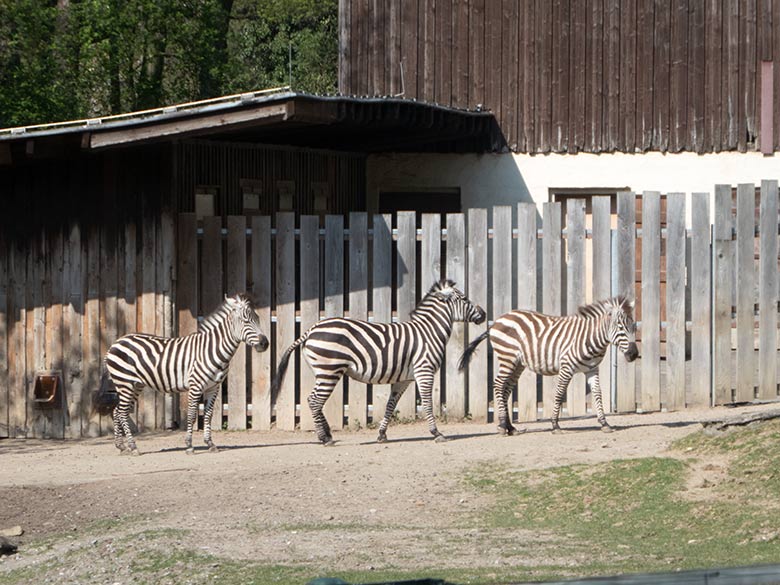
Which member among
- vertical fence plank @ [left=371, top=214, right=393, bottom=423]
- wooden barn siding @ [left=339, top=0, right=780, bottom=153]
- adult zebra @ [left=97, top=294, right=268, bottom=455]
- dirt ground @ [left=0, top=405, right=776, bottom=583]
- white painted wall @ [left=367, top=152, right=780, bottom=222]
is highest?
wooden barn siding @ [left=339, top=0, right=780, bottom=153]

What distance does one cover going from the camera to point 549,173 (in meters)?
17.6

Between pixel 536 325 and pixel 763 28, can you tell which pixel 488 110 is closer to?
pixel 763 28

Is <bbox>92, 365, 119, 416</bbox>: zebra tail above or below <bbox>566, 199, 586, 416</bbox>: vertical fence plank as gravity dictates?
below

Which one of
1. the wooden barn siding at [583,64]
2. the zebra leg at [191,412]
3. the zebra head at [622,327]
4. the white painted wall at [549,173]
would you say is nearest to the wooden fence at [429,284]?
the zebra head at [622,327]

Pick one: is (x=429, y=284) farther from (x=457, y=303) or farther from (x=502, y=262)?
(x=457, y=303)

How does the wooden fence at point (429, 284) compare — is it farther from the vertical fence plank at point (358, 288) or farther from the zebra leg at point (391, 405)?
the zebra leg at point (391, 405)

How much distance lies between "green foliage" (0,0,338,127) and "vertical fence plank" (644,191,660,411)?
8.43 m

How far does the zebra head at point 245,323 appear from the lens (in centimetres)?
1267

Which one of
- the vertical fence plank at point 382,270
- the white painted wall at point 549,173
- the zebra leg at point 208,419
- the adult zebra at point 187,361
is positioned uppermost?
the white painted wall at point 549,173

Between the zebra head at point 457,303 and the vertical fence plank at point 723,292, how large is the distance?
2583 millimetres

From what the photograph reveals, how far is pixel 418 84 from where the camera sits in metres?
18.3

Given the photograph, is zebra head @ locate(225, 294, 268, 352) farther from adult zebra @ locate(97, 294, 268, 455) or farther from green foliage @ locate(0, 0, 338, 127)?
green foliage @ locate(0, 0, 338, 127)

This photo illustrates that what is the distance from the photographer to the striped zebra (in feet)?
41.9

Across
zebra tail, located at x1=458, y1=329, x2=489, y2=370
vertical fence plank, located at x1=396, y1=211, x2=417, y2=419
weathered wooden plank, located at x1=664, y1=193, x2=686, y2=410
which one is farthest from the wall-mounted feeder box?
weathered wooden plank, located at x1=664, y1=193, x2=686, y2=410
